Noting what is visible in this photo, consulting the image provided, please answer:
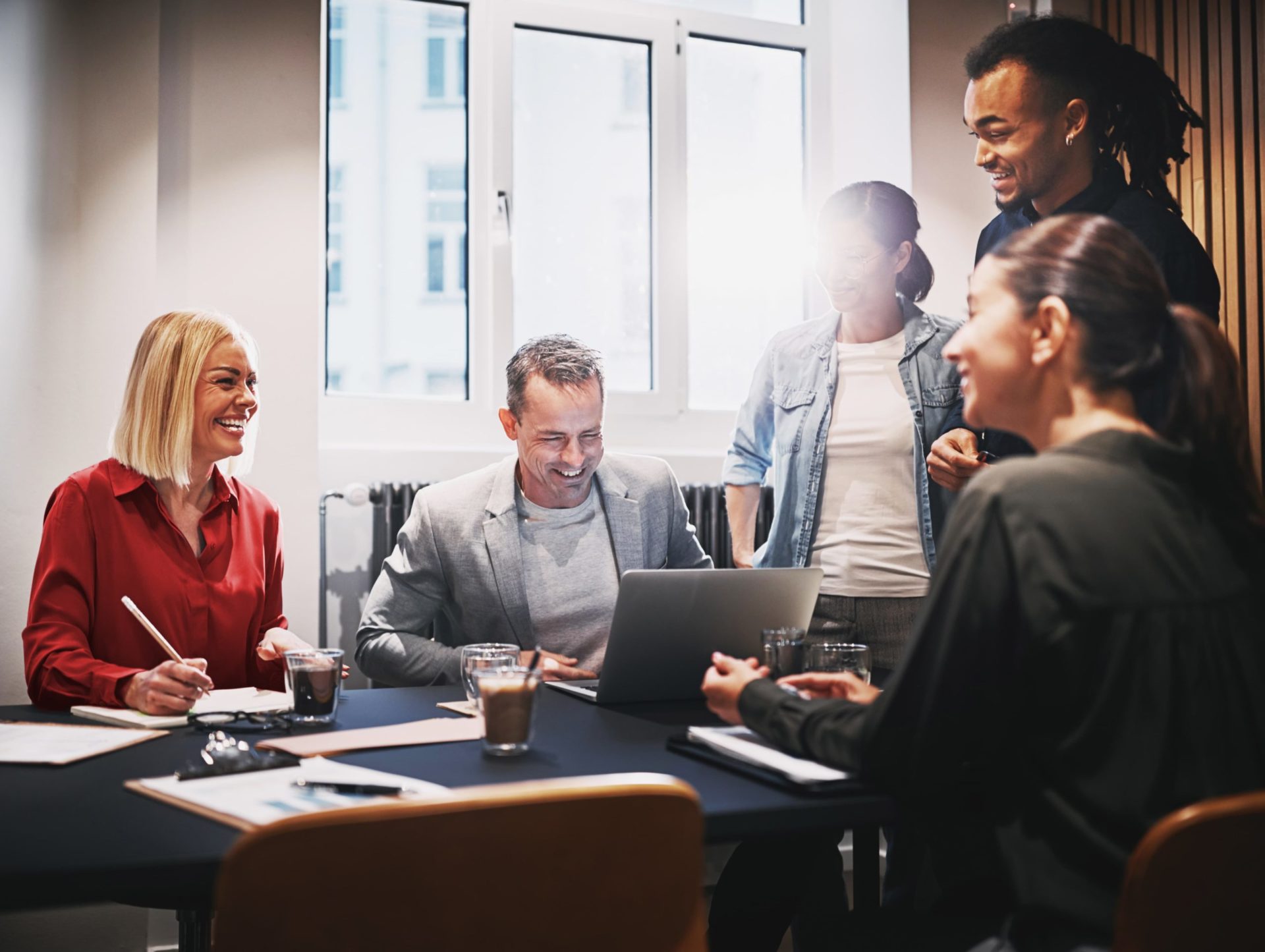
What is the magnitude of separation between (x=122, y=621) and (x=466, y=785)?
1.03 metres

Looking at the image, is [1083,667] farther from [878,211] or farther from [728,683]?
[878,211]

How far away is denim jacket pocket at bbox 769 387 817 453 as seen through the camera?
2.52 m

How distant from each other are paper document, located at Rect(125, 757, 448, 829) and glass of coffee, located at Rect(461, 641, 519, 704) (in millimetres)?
263

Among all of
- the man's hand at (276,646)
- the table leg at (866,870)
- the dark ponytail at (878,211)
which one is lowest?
the table leg at (866,870)

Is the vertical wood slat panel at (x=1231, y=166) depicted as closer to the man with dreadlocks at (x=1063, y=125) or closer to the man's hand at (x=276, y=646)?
the man with dreadlocks at (x=1063, y=125)

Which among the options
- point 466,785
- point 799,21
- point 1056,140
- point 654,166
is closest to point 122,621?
point 466,785

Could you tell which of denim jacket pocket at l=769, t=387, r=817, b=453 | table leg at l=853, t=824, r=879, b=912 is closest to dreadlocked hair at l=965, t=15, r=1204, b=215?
denim jacket pocket at l=769, t=387, r=817, b=453

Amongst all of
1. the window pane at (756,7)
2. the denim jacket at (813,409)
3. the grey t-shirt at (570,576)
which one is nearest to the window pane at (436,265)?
the window pane at (756,7)

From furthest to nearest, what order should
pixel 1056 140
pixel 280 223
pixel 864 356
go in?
pixel 280 223 → pixel 864 356 → pixel 1056 140

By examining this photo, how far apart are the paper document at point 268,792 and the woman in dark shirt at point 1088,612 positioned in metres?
0.48

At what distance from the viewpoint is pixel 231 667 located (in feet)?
6.74

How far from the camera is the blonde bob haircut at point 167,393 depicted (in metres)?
2.02

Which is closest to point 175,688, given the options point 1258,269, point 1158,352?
point 1158,352

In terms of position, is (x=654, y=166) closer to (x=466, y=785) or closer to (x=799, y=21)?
(x=799, y=21)
